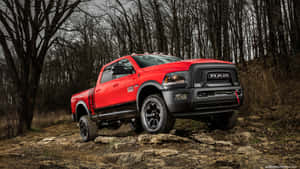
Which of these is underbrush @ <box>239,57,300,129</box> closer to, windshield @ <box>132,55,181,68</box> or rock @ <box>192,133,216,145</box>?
rock @ <box>192,133,216,145</box>

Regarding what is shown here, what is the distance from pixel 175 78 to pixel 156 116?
3.09ft

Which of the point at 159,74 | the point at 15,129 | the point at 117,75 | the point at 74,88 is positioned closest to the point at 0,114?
the point at 15,129

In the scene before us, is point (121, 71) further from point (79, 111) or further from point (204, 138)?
point (79, 111)

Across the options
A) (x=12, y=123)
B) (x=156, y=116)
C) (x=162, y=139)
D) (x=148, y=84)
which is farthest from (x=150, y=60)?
(x=12, y=123)

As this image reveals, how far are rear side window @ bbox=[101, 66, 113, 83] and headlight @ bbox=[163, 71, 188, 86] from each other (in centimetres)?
217

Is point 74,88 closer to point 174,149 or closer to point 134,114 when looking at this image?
point 134,114

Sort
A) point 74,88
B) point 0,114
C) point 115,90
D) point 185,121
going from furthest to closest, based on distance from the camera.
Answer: point 74,88, point 0,114, point 185,121, point 115,90

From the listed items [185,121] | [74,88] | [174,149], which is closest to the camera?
[174,149]

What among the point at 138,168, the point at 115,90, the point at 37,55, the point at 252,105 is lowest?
the point at 138,168

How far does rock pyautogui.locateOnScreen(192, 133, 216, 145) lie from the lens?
5.09 metres

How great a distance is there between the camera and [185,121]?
7.87m

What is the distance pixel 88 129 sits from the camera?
7.20 meters

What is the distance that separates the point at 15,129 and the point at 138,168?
9.94m

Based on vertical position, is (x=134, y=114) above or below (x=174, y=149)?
above
